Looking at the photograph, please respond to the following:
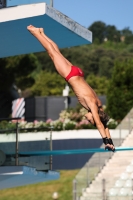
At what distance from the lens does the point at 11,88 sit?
54125 millimetres

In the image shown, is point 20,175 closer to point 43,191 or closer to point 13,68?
point 43,191

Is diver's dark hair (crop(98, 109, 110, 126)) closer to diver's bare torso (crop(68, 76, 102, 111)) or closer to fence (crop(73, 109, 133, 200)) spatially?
diver's bare torso (crop(68, 76, 102, 111))

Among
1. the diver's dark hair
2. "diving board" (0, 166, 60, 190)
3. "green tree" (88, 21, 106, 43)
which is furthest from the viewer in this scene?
"green tree" (88, 21, 106, 43)

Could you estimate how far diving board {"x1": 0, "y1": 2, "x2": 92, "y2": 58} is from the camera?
13.7 metres

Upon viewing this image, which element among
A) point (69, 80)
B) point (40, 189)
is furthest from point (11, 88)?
point (69, 80)

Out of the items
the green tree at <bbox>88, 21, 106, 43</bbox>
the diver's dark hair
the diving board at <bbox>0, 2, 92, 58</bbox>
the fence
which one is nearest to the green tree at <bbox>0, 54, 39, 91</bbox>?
the fence

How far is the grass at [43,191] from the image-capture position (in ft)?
111

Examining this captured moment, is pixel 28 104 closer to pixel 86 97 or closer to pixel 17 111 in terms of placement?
pixel 17 111

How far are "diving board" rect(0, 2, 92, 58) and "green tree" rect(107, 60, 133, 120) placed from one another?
27792 millimetres

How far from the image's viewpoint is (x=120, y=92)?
4553 cm

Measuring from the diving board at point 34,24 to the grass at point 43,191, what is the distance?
702 inches

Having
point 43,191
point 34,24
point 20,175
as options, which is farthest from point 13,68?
point 34,24

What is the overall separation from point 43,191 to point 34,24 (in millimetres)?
21749

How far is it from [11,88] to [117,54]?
4798 cm
